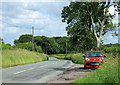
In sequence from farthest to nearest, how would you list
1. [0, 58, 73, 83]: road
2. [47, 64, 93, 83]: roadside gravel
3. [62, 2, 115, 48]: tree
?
[62, 2, 115, 48]: tree
[0, 58, 73, 83]: road
[47, 64, 93, 83]: roadside gravel

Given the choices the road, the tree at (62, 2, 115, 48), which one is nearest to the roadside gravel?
the road

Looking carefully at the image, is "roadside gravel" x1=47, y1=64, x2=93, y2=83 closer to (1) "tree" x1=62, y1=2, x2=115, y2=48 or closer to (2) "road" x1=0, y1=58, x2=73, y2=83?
(2) "road" x1=0, y1=58, x2=73, y2=83

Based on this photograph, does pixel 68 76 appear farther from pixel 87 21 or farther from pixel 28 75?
pixel 87 21

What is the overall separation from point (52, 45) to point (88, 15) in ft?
345

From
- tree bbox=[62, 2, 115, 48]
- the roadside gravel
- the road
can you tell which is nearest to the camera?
the roadside gravel

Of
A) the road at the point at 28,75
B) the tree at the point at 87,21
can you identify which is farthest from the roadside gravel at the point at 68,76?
the tree at the point at 87,21

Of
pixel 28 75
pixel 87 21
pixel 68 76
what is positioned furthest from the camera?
pixel 87 21

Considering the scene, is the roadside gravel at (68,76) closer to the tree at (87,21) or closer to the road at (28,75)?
the road at (28,75)

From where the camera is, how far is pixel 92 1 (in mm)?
25953

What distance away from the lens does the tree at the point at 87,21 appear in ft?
80.8

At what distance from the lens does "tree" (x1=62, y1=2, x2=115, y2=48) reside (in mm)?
24620

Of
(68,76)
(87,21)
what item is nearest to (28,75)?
(68,76)

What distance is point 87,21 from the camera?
29.1m

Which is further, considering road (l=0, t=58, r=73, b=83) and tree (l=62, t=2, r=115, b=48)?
tree (l=62, t=2, r=115, b=48)
